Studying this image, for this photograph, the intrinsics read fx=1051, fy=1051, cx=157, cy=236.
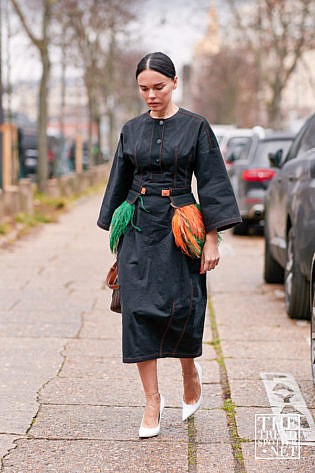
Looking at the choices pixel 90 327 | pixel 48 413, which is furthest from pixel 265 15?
pixel 48 413

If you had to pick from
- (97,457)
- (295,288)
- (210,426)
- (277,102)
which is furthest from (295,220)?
(277,102)

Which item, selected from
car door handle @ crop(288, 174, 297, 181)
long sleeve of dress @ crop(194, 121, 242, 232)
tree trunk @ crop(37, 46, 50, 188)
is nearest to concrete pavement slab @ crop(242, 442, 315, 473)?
long sleeve of dress @ crop(194, 121, 242, 232)

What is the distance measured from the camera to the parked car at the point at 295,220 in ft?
23.8

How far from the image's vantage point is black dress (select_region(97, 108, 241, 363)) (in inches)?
190

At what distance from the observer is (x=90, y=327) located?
7.90 meters

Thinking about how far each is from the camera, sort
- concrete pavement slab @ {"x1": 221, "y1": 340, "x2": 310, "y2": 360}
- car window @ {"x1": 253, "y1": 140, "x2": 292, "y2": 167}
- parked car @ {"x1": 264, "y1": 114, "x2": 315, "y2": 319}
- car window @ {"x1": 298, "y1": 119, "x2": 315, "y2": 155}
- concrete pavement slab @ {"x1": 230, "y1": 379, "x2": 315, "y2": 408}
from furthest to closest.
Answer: car window @ {"x1": 253, "y1": 140, "x2": 292, "y2": 167} < car window @ {"x1": 298, "y1": 119, "x2": 315, "y2": 155} < parked car @ {"x1": 264, "y1": 114, "x2": 315, "y2": 319} < concrete pavement slab @ {"x1": 221, "y1": 340, "x2": 310, "y2": 360} < concrete pavement slab @ {"x1": 230, "y1": 379, "x2": 315, "y2": 408}

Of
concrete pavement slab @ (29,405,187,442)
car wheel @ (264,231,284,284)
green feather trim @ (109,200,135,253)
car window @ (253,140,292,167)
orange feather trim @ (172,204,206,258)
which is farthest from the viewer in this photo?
car window @ (253,140,292,167)

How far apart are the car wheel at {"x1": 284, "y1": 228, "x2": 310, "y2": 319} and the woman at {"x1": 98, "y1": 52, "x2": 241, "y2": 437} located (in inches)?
117

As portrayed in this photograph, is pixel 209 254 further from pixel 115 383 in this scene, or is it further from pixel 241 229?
pixel 241 229

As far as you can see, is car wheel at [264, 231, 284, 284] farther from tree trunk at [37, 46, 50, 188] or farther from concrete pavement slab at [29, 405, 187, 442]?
tree trunk at [37, 46, 50, 188]

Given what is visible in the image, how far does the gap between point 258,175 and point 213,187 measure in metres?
10.5

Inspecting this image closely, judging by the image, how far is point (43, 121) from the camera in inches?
926

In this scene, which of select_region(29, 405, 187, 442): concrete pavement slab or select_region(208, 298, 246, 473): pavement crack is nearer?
select_region(208, 298, 246, 473): pavement crack

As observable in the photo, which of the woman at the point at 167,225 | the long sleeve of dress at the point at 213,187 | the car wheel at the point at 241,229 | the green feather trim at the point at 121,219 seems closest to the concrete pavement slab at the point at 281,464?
the woman at the point at 167,225
